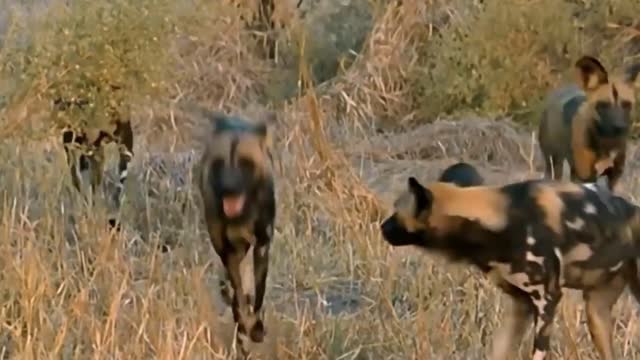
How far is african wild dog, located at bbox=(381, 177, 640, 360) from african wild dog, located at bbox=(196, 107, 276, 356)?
0.65 meters

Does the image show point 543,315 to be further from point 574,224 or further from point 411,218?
point 411,218

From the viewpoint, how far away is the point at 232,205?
4441mm

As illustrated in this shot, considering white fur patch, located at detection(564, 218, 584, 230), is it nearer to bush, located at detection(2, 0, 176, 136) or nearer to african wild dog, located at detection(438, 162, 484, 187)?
african wild dog, located at detection(438, 162, 484, 187)

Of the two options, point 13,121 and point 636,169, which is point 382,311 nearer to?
point 13,121

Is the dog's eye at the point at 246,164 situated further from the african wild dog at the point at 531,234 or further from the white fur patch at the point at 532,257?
the white fur patch at the point at 532,257

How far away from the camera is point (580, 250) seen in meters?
3.97

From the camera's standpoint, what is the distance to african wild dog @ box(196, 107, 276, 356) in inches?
177

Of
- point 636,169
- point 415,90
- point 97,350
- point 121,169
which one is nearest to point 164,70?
point 121,169

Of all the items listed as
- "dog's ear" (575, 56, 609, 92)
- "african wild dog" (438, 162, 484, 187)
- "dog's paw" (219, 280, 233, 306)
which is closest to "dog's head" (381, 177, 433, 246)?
"african wild dog" (438, 162, 484, 187)

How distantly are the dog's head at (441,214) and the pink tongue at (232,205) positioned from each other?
0.64 meters

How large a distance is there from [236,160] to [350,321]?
66 cm

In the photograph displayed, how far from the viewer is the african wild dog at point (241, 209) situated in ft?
14.7

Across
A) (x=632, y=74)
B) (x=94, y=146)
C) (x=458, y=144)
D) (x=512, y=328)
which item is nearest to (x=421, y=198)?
(x=512, y=328)

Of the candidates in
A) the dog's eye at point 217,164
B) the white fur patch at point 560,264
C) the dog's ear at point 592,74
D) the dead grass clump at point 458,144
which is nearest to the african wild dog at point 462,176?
the white fur patch at point 560,264
